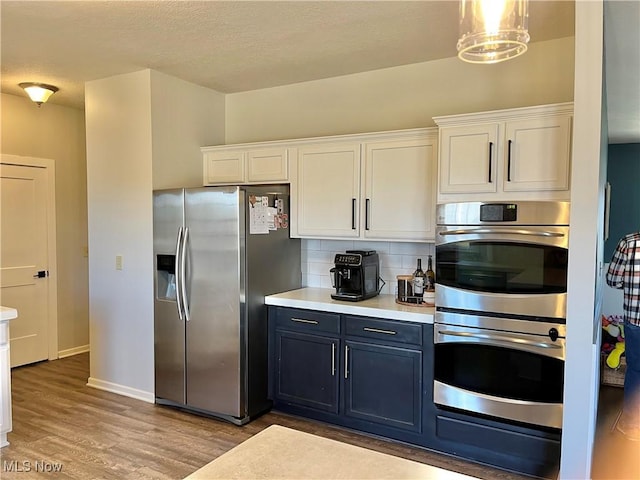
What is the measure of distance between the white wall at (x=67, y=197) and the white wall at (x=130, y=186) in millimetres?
1035

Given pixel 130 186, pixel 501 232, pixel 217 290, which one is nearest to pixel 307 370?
pixel 217 290

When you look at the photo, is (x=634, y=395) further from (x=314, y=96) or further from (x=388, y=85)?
(x=314, y=96)

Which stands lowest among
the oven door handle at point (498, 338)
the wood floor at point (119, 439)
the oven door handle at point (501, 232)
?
the wood floor at point (119, 439)

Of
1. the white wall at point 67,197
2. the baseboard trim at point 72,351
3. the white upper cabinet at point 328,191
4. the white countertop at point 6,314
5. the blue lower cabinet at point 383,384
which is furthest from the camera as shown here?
the baseboard trim at point 72,351

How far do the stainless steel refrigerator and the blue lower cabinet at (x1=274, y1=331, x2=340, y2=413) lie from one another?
0.15 metres

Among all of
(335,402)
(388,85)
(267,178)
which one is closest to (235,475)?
(335,402)

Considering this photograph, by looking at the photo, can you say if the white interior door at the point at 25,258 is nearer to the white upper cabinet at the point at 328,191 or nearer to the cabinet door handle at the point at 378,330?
the white upper cabinet at the point at 328,191

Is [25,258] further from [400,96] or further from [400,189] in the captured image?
[400,96]

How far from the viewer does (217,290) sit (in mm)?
3566

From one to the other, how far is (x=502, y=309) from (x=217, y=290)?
1.96 metres

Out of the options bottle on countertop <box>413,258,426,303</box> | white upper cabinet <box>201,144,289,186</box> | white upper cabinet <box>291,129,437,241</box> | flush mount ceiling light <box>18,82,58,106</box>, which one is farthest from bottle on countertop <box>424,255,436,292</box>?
flush mount ceiling light <box>18,82,58,106</box>

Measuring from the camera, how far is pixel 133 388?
13.4 feet

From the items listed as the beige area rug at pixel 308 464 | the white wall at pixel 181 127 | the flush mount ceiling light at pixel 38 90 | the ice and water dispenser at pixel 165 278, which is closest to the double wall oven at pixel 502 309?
the beige area rug at pixel 308 464

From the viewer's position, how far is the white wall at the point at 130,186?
13.0ft
